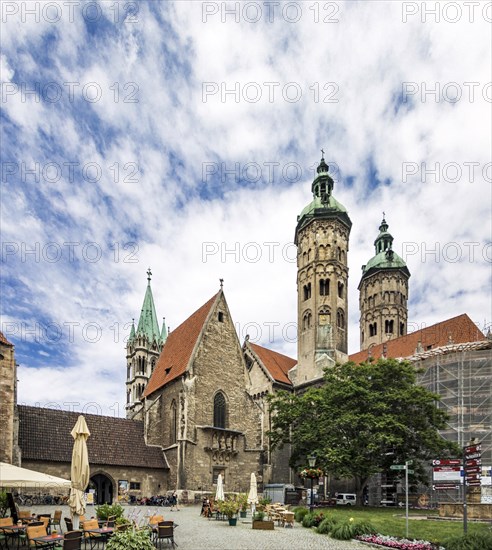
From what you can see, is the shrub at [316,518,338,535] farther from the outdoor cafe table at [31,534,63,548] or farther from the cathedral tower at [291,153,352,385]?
the cathedral tower at [291,153,352,385]

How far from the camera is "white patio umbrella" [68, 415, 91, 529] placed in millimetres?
15641

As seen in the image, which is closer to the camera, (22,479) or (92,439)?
(22,479)

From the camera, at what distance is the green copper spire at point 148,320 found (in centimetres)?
9038

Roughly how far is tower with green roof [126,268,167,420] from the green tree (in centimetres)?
5689

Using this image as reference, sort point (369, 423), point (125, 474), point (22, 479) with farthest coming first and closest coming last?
point (125, 474) → point (369, 423) → point (22, 479)

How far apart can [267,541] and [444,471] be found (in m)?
6.17

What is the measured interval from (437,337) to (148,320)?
182ft

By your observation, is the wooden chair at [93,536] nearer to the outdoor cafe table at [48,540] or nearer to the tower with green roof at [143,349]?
the outdoor cafe table at [48,540]

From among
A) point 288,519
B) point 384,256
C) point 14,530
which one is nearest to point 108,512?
point 14,530

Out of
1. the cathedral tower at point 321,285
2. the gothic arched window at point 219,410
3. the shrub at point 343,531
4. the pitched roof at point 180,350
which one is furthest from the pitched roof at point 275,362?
the shrub at point 343,531

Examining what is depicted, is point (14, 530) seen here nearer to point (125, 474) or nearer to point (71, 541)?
point (71, 541)

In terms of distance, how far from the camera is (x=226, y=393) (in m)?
39.7

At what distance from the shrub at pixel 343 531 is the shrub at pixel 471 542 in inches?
170

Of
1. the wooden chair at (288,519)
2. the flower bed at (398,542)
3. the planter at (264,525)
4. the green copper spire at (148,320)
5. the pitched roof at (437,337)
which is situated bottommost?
the wooden chair at (288,519)
